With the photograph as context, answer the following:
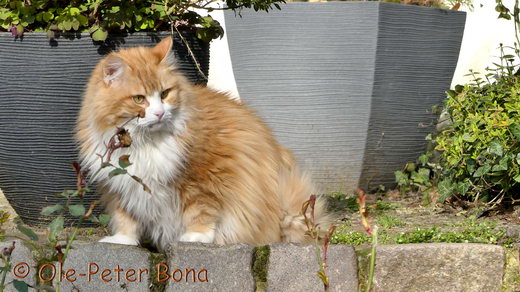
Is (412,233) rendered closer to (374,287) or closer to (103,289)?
(374,287)

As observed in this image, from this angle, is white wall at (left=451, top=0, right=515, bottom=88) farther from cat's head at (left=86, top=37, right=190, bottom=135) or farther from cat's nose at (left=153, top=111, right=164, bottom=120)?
cat's nose at (left=153, top=111, right=164, bottom=120)

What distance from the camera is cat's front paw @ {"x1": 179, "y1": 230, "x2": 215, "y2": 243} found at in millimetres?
3031

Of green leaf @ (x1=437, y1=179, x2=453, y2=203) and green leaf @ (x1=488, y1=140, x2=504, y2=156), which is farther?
green leaf @ (x1=437, y1=179, x2=453, y2=203)

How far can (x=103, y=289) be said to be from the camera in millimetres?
2777

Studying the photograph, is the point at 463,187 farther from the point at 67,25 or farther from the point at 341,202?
the point at 67,25

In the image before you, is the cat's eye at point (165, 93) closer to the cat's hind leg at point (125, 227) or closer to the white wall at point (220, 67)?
the cat's hind leg at point (125, 227)

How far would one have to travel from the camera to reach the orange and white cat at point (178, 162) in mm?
2992

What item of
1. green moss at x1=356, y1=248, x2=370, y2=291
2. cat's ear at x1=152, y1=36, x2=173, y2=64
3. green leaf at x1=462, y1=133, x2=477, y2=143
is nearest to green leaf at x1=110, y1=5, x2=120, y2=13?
cat's ear at x1=152, y1=36, x2=173, y2=64

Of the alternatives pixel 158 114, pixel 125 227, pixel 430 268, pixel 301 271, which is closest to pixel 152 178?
pixel 158 114

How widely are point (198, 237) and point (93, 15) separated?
121 cm

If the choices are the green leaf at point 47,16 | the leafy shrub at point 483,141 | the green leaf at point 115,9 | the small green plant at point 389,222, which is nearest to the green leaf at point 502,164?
the leafy shrub at point 483,141

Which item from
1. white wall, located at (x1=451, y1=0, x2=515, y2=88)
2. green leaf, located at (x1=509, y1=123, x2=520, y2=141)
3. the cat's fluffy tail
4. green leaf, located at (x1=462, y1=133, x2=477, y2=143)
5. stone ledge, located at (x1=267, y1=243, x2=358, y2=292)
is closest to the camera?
stone ledge, located at (x1=267, y1=243, x2=358, y2=292)

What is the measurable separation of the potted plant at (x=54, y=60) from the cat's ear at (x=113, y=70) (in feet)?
1.81

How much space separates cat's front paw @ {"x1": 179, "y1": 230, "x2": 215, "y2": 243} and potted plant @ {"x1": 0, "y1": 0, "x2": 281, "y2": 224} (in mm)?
830
